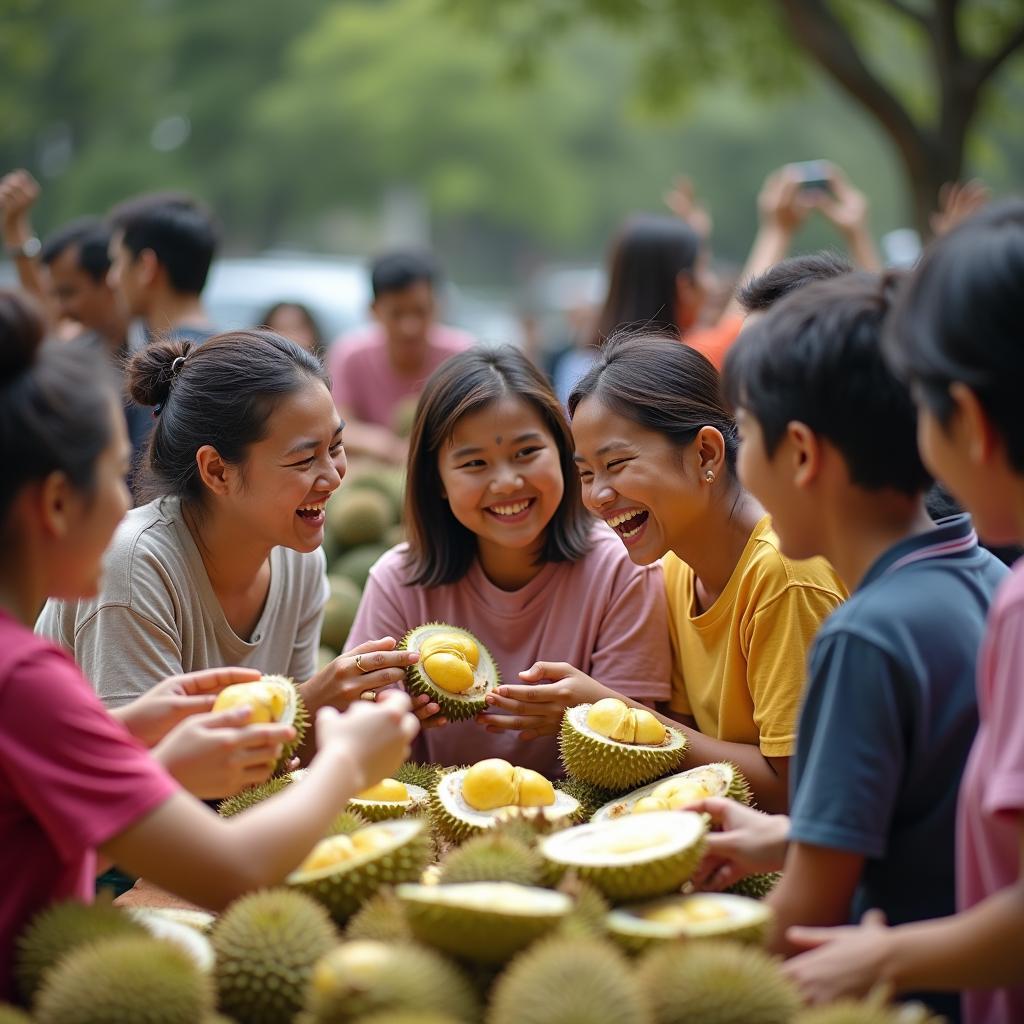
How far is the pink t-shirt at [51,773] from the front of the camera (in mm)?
1913

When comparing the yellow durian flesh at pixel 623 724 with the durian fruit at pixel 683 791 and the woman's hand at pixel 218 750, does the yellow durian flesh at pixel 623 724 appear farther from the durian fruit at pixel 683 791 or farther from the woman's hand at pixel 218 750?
the woman's hand at pixel 218 750

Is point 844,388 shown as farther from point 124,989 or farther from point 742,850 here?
point 124,989

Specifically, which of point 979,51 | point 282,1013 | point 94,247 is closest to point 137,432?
point 94,247

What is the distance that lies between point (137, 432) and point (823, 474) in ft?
11.8

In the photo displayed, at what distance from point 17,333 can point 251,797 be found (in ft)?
4.00

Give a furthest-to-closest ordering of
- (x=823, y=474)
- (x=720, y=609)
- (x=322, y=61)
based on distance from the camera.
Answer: (x=322, y=61)
(x=720, y=609)
(x=823, y=474)

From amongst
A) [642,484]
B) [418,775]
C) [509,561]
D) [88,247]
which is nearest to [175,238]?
[88,247]

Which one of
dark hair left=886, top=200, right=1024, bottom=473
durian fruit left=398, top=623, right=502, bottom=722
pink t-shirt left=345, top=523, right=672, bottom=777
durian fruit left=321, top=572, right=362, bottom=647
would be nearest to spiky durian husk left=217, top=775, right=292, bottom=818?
durian fruit left=398, top=623, right=502, bottom=722

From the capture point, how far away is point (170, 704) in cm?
250

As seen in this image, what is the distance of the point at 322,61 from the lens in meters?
26.0

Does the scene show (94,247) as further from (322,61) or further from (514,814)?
(322,61)

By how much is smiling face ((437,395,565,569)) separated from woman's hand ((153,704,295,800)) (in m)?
1.28

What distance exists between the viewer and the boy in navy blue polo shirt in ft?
Result: 6.73

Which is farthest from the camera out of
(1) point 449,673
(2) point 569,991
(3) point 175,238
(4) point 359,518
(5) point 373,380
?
(5) point 373,380
